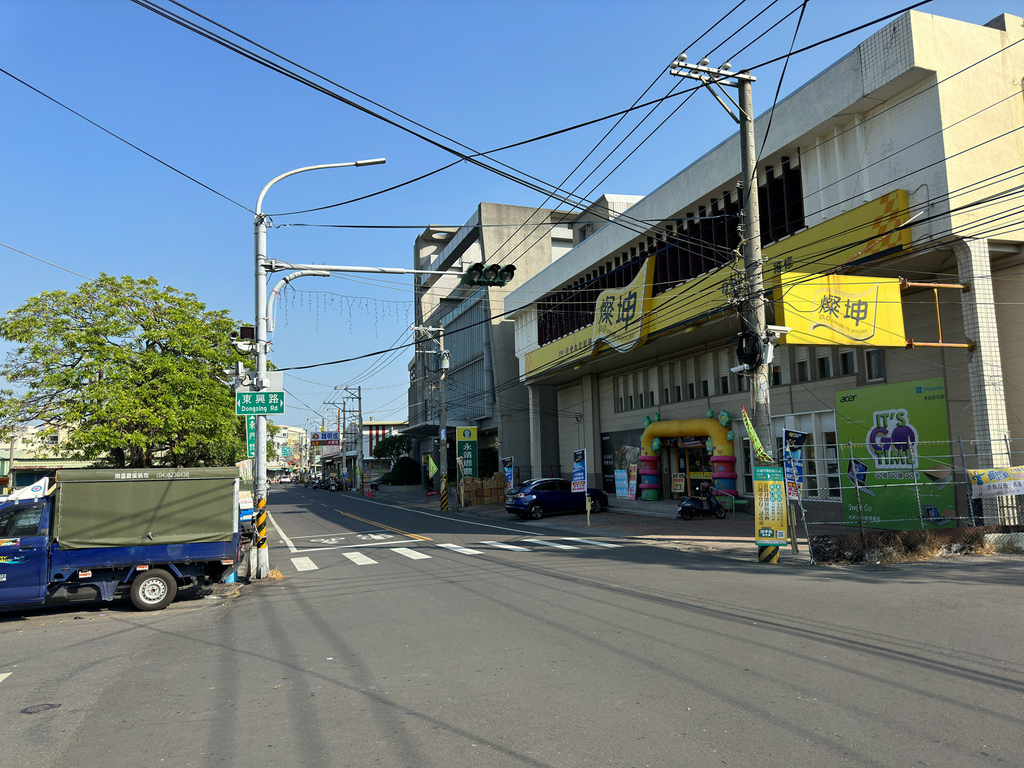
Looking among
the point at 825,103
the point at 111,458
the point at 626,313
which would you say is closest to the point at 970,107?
the point at 825,103

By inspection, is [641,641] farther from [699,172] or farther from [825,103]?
[699,172]

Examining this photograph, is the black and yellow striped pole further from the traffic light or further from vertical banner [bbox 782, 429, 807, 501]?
vertical banner [bbox 782, 429, 807, 501]

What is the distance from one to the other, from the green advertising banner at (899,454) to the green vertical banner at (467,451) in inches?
986

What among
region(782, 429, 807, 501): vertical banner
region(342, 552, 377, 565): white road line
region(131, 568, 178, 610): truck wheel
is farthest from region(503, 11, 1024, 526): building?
region(131, 568, 178, 610): truck wheel

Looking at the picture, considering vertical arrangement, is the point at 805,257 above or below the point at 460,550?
above

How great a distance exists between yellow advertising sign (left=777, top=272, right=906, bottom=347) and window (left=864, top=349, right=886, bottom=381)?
12.0 feet

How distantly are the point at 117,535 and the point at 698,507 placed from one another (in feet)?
60.8

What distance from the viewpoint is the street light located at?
13688mm

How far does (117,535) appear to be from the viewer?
431 inches

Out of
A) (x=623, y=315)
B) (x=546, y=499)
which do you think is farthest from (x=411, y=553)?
(x=623, y=315)

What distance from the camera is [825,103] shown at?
754 inches

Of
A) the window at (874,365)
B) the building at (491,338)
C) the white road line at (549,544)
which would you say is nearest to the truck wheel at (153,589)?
the white road line at (549,544)

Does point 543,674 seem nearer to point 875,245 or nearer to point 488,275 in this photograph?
point 488,275

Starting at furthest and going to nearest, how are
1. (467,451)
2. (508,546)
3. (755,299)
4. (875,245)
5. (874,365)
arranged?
(467,451)
(874,365)
(508,546)
(875,245)
(755,299)
